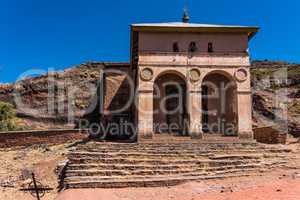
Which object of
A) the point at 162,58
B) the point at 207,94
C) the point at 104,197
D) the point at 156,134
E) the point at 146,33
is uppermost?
the point at 146,33

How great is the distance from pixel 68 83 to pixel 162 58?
22.1 meters

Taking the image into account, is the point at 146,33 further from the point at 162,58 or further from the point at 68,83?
the point at 68,83

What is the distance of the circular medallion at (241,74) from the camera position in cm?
2267

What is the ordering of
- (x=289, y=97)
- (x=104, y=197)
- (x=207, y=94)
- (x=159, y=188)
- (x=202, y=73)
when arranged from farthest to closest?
(x=289, y=97)
(x=207, y=94)
(x=202, y=73)
(x=159, y=188)
(x=104, y=197)

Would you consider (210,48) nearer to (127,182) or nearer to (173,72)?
(173,72)

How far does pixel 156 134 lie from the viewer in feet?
76.4

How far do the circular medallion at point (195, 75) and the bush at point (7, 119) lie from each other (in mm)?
19699

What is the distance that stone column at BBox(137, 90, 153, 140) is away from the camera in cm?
2173

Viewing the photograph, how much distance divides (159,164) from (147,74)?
A: 835 centimetres

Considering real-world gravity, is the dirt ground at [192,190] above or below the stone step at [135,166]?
below

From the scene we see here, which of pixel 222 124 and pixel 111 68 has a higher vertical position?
pixel 111 68

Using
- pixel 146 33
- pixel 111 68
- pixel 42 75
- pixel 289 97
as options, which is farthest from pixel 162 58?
pixel 42 75

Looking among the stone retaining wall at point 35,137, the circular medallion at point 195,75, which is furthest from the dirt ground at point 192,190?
the circular medallion at point 195,75

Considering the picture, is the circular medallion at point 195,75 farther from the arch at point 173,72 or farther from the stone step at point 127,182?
the stone step at point 127,182
